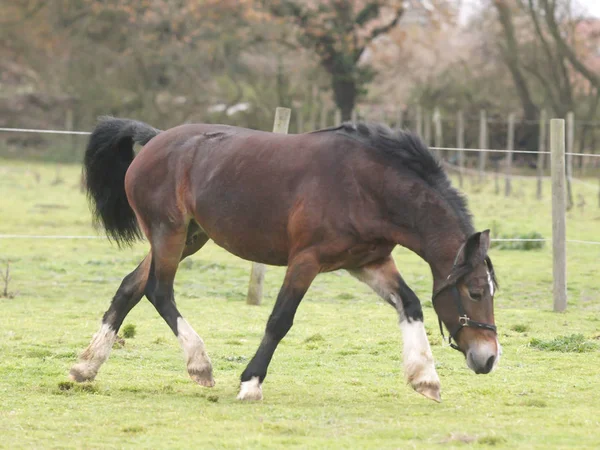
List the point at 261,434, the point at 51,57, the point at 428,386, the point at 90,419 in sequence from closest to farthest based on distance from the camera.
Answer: the point at 261,434
the point at 90,419
the point at 428,386
the point at 51,57

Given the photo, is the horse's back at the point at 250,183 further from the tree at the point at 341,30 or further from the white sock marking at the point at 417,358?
the tree at the point at 341,30

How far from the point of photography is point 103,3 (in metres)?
40.0

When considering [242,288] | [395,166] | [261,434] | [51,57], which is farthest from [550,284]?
[51,57]

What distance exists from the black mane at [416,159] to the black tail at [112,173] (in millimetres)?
1959

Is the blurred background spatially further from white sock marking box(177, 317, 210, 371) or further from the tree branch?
white sock marking box(177, 317, 210, 371)

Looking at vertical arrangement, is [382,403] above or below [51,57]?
below

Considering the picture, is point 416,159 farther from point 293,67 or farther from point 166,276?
point 293,67


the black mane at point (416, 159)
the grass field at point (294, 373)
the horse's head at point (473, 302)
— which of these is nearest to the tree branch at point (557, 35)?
the grass field at point (294, 373)

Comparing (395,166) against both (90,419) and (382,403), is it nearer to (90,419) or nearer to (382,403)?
(382,403)

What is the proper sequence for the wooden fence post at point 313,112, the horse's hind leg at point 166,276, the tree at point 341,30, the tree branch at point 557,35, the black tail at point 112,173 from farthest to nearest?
1. the tree at point 341,30
2. the tree branch at point 557,35
3. the wooden fence post at point 313,112
4. the black tail at point 112,173
5. the horse's hind leg at point 166,276

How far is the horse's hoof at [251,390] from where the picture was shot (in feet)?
18.9

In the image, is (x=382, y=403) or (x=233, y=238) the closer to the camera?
(x=382, y=403)

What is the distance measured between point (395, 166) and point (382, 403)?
1.37 meters

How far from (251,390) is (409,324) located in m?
1.00
